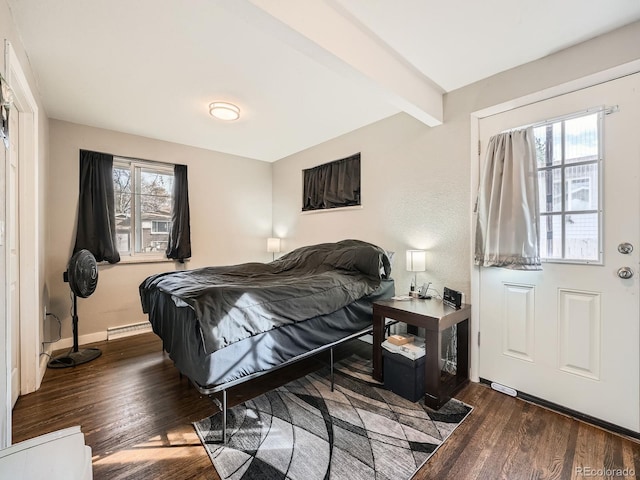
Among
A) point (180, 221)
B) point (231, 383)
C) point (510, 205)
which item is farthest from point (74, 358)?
point (510, 205)

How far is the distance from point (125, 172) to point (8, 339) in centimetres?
264

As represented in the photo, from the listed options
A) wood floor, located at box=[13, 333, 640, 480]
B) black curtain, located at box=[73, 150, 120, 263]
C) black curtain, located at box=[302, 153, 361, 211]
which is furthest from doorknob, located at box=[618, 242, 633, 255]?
black curtain, located at box=[73, 150, 120, 263]

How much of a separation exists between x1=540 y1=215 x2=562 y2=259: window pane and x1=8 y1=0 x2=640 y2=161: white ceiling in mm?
1174

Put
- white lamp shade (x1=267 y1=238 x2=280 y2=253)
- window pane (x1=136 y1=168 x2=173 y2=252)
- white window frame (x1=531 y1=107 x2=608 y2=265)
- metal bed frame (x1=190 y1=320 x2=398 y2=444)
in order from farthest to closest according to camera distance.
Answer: white lamp shade (x1=267 y1=238 x2=280 y2=253) → window pane (x1=136 y1=168 x2=173 y2=252) → white window frame (x1=531 y1=107 x2=608 y2=265) → metal bed frame (x1=190 y1=320 x2=398 y2=444)

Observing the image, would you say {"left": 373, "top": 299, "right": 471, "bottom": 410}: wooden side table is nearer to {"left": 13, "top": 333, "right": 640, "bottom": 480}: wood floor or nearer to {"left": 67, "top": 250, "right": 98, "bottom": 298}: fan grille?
{"left": 13, "top": 333, "right": 640, "bottom": 480}: wood floor

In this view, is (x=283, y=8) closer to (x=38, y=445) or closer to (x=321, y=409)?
(x=38, y=445)

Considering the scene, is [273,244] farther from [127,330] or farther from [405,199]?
[405,199]

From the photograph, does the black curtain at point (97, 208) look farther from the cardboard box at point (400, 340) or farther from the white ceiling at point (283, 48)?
the cardboard box at point (400, 340)

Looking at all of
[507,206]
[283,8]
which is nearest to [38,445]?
[283,8]

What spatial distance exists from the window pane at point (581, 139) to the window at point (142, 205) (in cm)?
425

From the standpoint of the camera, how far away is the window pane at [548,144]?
1984mm

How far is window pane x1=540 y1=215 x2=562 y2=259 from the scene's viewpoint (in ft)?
6.49

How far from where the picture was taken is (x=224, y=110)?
279cm

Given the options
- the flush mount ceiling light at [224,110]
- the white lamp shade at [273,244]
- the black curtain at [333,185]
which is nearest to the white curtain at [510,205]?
the black curtain at [333,185]
